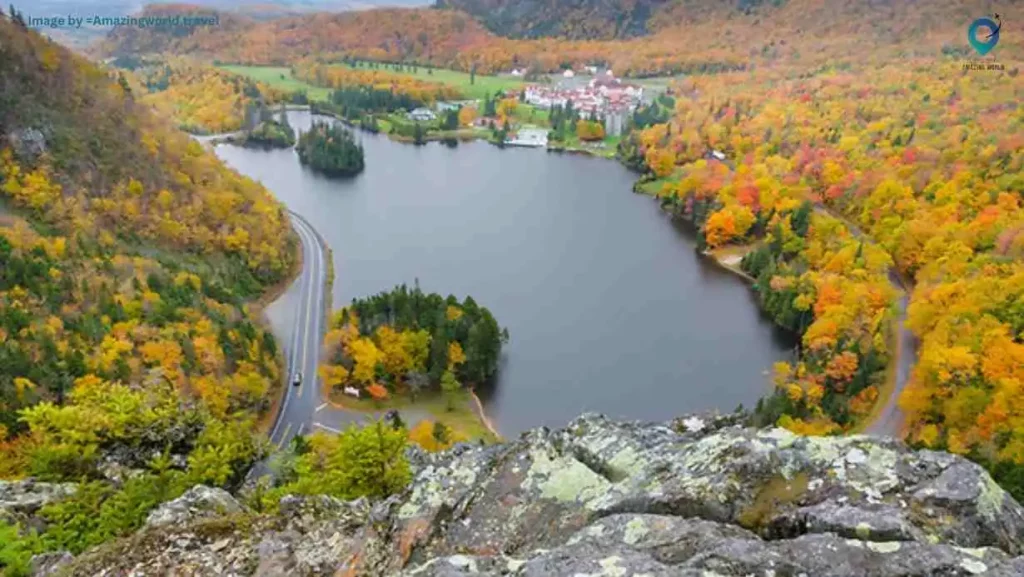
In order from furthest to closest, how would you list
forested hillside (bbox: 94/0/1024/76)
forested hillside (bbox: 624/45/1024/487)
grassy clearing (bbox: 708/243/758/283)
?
forested hillside (bbox: 94/0/1024/76) < grassy clearing (bbox: 708/243/758/283) < forested hillside (bbox: 624/45/1024/487)

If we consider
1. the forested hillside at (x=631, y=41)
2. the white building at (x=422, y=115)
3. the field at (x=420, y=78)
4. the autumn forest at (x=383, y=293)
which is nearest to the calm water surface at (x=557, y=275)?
the autumn forest at (x=383, y=293)

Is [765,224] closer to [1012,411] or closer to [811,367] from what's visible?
[811,367]

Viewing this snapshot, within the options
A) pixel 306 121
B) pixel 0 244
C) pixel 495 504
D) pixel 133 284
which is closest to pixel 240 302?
pixel 133 284

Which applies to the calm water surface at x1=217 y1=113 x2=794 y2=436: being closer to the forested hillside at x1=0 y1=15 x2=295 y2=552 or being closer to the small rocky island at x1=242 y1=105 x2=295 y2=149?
the forested hillside at x1=0 y1=15 x2=295 y2=552

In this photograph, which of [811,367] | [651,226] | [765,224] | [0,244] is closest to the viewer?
[0,244]

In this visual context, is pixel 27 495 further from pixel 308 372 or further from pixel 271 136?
pixel 271 136

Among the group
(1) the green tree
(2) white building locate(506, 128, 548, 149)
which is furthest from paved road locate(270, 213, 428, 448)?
(2) white building locate(506, 128, 548, 149)
